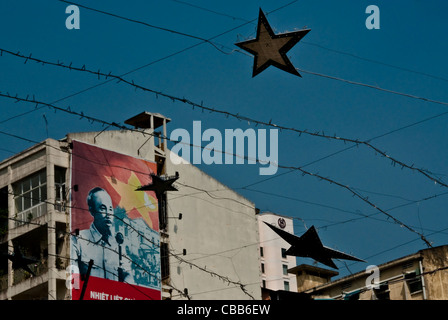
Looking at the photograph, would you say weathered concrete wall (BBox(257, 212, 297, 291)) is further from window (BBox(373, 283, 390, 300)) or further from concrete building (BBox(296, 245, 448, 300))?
window (BBox(373, 283, 390, 300))

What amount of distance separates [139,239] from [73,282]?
235 inches

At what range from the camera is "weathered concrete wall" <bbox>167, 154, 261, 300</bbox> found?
5250 centimetres

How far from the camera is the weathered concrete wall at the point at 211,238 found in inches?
2067

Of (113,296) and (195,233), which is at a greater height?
(195,233)

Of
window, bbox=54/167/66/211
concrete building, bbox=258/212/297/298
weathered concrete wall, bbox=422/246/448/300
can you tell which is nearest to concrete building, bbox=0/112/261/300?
window, bbox=54/167/66/211

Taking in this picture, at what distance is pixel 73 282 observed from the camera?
4269cm

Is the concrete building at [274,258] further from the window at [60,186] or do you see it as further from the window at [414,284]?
the window at [60,186]

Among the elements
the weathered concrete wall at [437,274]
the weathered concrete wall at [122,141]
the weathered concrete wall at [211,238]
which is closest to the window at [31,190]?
the weathered concrete wall at [122,141]

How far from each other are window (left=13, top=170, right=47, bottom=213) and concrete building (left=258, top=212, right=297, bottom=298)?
3393cm

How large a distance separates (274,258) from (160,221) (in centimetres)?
2940
